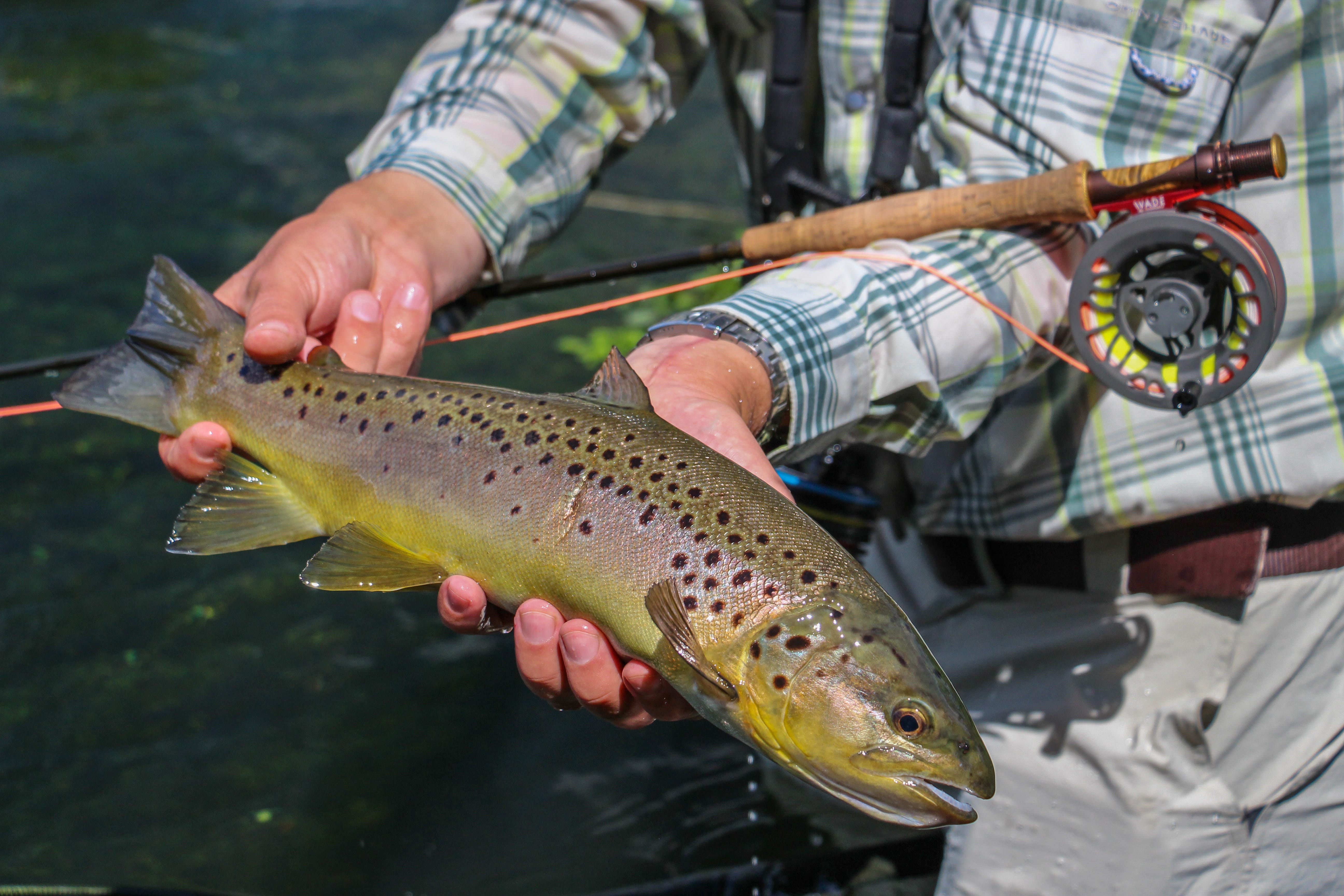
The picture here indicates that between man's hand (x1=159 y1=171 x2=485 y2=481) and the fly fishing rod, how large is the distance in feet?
3.73

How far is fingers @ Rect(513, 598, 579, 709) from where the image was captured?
189cm

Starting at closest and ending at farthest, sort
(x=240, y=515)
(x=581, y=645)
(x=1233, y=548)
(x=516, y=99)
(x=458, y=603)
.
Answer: (x=581, y=645)
(x=458, y=603)
(x=240, y=515)
(x=1233, y=548)
(x=516, y=99)

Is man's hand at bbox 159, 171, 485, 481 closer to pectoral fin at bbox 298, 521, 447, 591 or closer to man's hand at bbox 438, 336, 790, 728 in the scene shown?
pectoral fin at bbox 298, 521, 447, 591

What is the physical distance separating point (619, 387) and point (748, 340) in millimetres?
268

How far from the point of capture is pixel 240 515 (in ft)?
7.68

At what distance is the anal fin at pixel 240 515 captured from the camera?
2.32 metres

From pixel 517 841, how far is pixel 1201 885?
2056 millimetres

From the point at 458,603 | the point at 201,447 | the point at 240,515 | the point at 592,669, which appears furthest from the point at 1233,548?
the point at 201,447

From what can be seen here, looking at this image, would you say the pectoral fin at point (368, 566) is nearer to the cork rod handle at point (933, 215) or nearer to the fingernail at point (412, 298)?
the fingernail at point (412, 298)

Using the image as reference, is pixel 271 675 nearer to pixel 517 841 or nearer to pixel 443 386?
pixel 517 841

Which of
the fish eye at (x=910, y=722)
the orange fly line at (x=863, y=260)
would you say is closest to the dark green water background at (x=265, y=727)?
the orange fly line at (x=863, y=260)

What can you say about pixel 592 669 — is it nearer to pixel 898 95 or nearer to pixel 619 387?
pixel 619 387

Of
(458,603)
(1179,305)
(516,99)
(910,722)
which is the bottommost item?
(458,603)

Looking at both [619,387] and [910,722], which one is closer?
[910,722]
